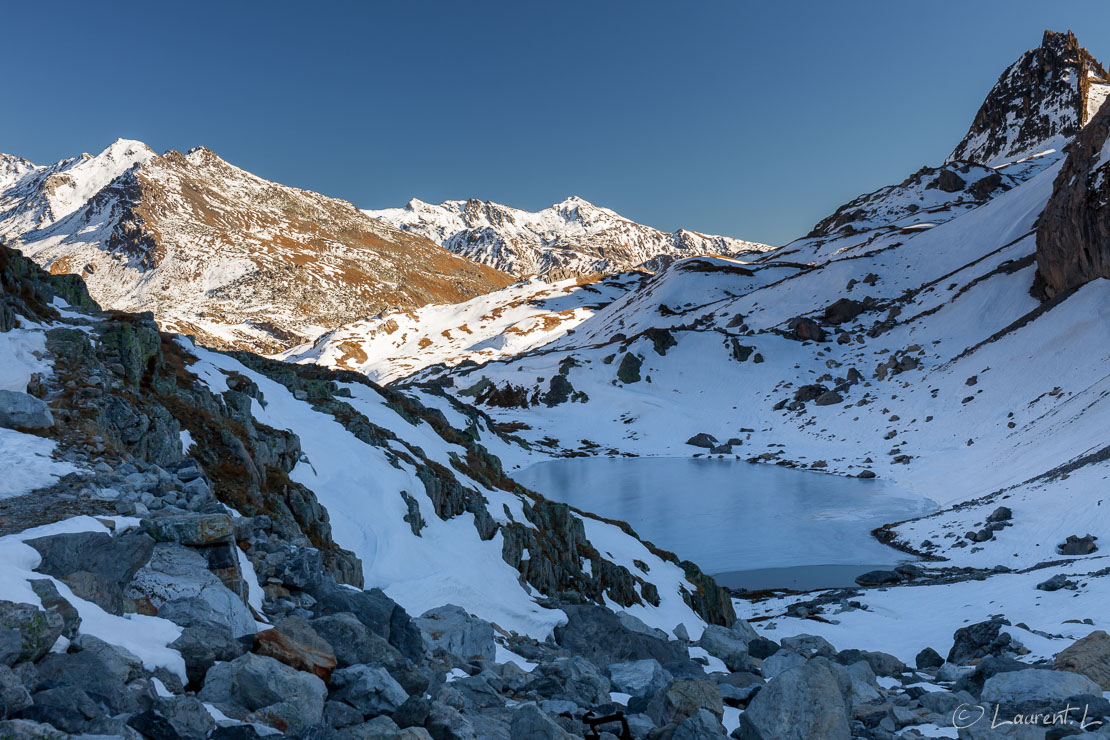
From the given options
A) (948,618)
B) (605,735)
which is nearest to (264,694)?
(605,735)

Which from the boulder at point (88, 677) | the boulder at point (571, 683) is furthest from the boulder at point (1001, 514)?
the boulder at point (88, 677)

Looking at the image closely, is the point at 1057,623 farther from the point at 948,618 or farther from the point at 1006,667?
the point at 1006,667

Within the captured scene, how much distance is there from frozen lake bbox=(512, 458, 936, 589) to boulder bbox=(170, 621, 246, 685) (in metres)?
31.2

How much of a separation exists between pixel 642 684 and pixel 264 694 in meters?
6.83

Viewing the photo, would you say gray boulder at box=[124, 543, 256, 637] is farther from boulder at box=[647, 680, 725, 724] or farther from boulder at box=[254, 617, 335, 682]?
boulder at box=[647, 680, 725, 724]

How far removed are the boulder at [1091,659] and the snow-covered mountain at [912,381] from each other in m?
3.79

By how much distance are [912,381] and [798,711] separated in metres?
74.7

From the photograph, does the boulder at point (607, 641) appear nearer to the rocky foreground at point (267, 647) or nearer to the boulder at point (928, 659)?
the rocky foreground at point (267, 647)

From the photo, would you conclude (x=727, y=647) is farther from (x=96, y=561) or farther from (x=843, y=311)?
(x=843, y=311)

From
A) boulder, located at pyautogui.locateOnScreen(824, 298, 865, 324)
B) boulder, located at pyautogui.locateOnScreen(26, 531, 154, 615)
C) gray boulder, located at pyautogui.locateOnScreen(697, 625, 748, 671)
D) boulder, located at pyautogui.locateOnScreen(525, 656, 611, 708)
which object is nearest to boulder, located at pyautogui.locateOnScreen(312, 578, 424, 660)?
boulder, located at pyautogui.locateOnScreen(525, 656, 611, 708)

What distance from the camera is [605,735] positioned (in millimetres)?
7750

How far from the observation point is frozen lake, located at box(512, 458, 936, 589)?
36125mm

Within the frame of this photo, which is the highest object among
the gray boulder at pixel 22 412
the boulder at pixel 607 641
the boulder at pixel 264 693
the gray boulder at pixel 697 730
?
the gray boulder at pixel 22 412

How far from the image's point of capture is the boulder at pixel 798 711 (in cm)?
840
